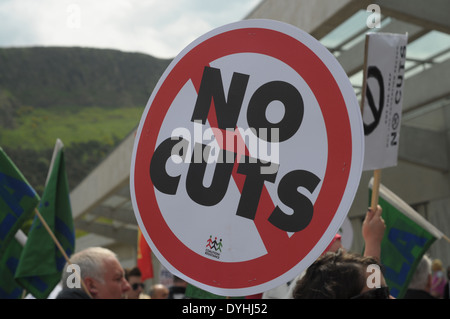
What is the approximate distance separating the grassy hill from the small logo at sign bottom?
9424cm

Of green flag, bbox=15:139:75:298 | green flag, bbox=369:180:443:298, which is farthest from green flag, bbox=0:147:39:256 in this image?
green flag, bbox=369:180:443:298

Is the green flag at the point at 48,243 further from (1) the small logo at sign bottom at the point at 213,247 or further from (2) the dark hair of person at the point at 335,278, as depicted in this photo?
(1) the small logo at sign bottom at the point at 213,247

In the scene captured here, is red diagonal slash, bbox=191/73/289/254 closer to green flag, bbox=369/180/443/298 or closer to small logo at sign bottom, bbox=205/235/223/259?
small logo at sign bottom, bbox=205/235/223/259

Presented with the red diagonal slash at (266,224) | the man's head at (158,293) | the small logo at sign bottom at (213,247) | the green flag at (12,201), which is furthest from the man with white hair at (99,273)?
the man's head at (158,293)

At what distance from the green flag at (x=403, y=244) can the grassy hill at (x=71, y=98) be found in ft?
304

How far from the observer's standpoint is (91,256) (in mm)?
3205

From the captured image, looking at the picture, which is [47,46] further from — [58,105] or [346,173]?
[346,173]

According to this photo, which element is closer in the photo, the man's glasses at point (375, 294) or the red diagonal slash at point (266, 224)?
the red diagonal slash at point (266, 224)

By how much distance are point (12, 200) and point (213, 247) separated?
272 cm

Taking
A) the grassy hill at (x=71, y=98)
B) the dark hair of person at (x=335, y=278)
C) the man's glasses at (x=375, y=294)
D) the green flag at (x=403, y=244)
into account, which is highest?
the grassy hill at (x=71, y=98)

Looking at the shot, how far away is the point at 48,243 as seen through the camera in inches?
172

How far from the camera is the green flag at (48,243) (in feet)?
14.1
